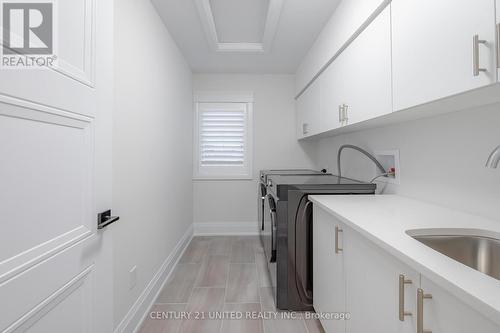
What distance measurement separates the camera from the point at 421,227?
1.00 metres

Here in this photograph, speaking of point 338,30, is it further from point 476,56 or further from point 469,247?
point 469,247

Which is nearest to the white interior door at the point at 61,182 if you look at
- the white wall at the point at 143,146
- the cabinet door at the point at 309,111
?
the white wall at the point at 143,146

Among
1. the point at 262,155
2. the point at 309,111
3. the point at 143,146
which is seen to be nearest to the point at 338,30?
the point at 309,111

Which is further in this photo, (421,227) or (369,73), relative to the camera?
(369,73)

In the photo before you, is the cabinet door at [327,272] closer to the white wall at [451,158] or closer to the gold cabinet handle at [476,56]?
the white wall at [451,158]

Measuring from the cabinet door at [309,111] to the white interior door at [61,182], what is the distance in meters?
A: 2.00

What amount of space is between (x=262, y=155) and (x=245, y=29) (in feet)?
5.60

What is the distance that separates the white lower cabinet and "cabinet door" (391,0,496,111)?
64 cm

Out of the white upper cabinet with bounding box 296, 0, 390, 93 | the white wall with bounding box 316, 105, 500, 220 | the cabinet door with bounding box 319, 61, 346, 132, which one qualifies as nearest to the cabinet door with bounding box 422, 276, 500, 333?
the white wall with bounding box 316, 105, 500, 220

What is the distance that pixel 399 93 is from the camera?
120cm

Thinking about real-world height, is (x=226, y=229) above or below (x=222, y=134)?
below

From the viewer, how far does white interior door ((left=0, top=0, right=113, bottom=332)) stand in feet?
1.99

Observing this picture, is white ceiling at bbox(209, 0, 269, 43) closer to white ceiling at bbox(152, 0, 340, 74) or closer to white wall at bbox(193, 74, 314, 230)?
white ceiling at bbox(152, 0, 340, 74)

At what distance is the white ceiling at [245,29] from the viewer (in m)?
2.04
